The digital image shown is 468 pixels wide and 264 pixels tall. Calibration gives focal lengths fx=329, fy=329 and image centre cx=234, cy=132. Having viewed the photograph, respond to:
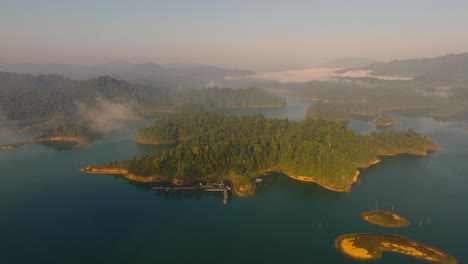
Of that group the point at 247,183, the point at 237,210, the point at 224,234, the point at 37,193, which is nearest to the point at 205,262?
the point at 224,234

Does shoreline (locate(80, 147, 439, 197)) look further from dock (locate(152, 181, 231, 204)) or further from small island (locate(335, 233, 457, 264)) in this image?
small island (locate(335, 233, 457, 264))

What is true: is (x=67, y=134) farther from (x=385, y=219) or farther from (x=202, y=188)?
(x=385, y=219)

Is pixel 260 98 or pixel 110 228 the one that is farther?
pixel 260 98

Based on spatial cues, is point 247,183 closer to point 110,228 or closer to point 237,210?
point 237,210

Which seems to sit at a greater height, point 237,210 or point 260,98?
point 260,98

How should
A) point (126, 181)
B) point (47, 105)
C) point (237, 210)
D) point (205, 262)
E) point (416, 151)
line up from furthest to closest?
point (47, 105), point (416, 151), point (126, 181), point (237, 210), point (205, 262)

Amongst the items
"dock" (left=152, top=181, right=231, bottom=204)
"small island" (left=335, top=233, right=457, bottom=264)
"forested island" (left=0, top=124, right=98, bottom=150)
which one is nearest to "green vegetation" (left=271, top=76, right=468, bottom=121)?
"dock" (left=152, top=181, right=231, bottom=204)

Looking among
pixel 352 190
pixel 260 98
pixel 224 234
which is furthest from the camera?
pixel 260 98

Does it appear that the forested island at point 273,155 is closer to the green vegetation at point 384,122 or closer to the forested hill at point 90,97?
the green vegetation at point 384,122
